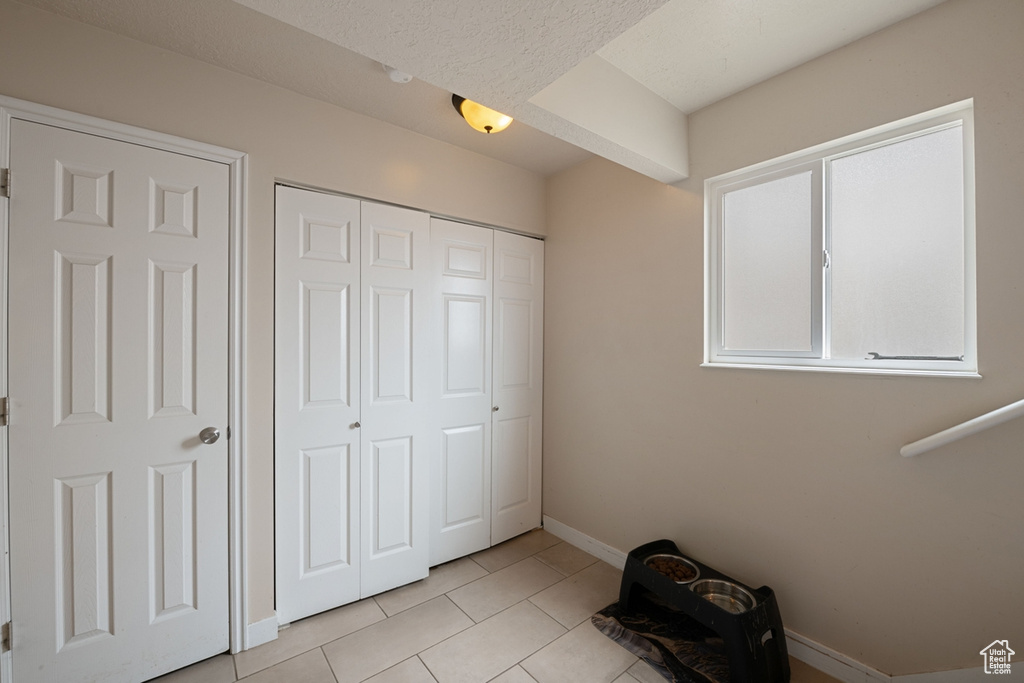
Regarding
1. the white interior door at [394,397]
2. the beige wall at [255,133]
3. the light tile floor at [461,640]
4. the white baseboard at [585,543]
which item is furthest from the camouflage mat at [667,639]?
the beige wall at [255,133]

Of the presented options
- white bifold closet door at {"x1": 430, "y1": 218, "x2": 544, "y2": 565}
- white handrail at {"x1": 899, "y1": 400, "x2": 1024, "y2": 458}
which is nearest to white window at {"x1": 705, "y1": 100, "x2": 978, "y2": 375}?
white handrail at {"x1": 899, "y1": 400, "x2": 1024, "y2": 458}

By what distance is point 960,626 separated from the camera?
1.46 metres

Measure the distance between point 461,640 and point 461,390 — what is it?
131cm

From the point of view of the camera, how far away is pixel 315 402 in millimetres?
2094

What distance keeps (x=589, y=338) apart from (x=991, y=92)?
1.93 metres

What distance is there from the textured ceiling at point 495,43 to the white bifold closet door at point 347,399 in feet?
1.82

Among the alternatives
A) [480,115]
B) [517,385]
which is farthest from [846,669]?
[480,115]

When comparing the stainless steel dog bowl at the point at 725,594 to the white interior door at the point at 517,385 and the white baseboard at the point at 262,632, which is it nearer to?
the white interior door at the point at 517,385

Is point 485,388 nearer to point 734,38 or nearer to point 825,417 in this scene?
point 825,417

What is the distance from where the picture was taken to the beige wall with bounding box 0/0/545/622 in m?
1.51

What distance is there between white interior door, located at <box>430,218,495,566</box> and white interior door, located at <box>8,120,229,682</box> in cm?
110

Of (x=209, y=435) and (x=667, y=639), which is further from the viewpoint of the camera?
(x=667, y=639)

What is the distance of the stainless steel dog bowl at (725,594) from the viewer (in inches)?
71.7

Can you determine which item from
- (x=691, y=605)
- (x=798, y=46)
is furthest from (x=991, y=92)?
(x=691, y=605)
